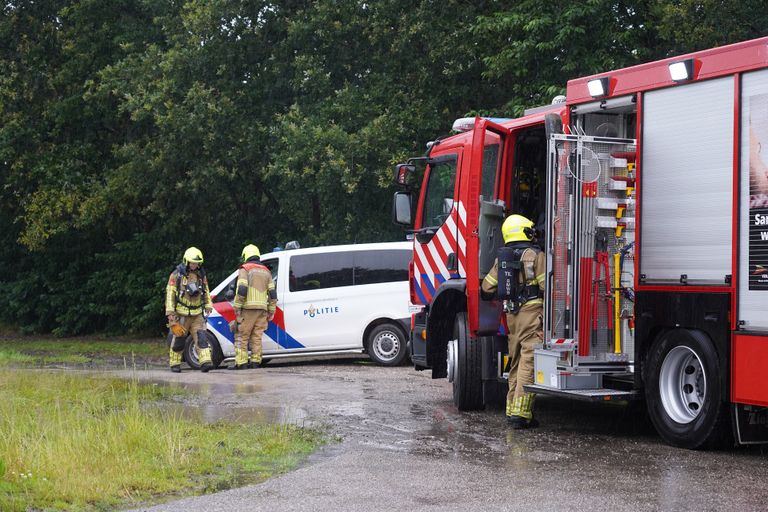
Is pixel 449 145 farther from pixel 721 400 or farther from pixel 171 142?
pixel 171 142

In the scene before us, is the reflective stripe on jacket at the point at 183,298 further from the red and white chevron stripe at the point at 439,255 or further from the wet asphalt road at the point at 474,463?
the red and white chevron stripe at the point at 439,255

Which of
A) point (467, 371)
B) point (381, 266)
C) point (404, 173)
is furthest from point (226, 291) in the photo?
point (467, 371)

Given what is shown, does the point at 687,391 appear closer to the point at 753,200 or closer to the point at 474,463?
the point at 753,200

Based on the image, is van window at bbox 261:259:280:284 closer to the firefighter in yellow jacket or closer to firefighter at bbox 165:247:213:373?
the firefighter in yellow jacket

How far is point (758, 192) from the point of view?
25.9 ft

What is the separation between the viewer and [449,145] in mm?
11953

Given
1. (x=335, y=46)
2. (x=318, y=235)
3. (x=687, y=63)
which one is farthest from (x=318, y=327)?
(x=687, y=63)

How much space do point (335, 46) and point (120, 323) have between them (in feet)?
31.8

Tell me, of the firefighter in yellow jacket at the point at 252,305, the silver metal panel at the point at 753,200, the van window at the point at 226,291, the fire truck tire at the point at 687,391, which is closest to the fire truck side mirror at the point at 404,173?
the fire truck tire at the point at 687,391

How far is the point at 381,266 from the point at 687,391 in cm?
929

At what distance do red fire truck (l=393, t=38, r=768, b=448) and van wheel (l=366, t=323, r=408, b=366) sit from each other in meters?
5.52

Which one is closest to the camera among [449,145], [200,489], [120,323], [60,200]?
[200,489]

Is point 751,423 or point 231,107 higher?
point 231,107

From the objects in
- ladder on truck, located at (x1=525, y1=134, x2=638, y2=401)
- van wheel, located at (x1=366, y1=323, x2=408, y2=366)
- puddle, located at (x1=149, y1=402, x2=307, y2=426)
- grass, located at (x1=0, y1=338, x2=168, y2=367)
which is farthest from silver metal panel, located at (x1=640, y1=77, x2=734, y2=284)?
grass, located at (x1=0, y1=338, x2=168, y2=367)
